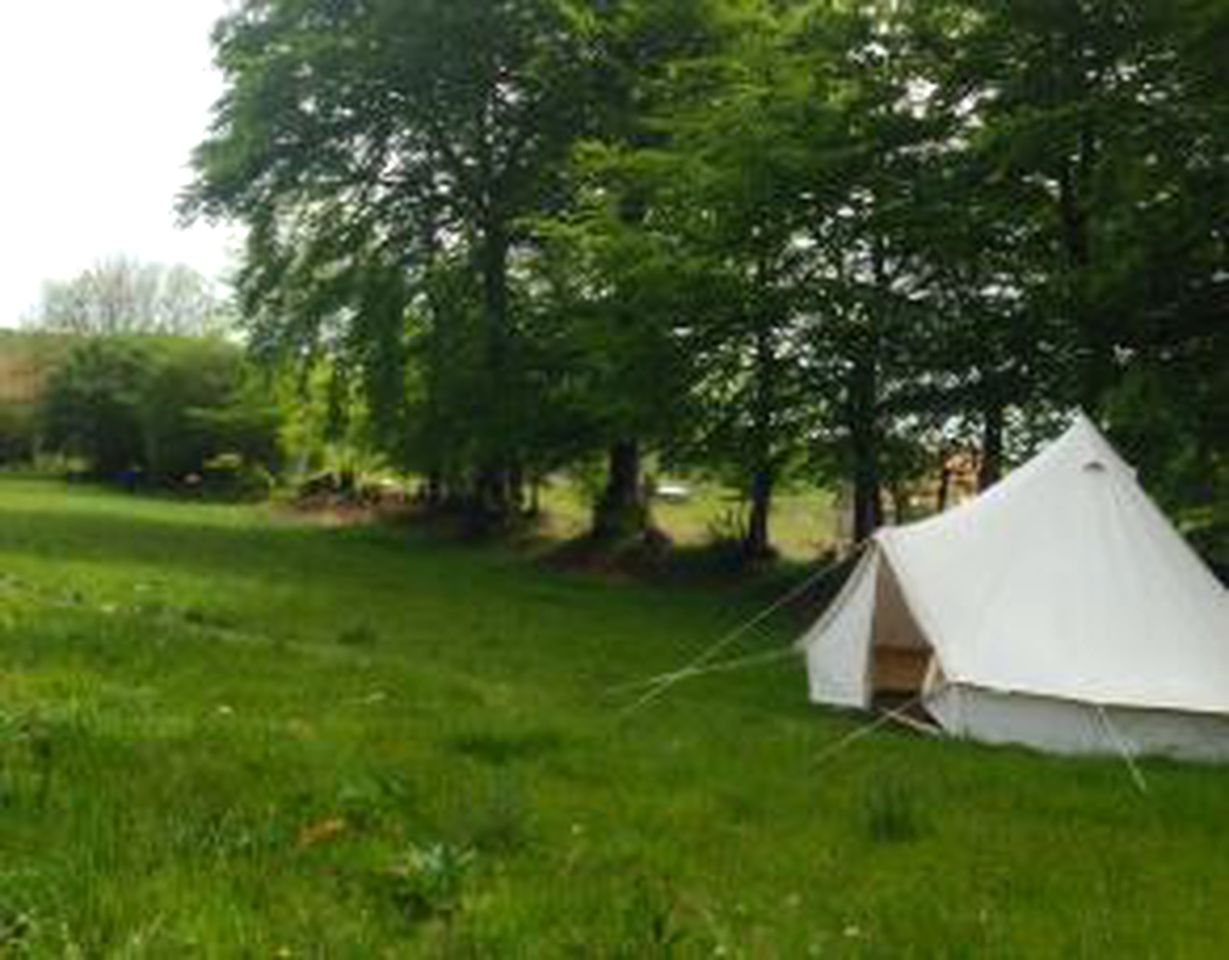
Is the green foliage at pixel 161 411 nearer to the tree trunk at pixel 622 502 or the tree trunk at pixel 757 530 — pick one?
the tree trunk at pixel 622 502

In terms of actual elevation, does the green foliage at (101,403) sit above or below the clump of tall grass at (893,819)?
above

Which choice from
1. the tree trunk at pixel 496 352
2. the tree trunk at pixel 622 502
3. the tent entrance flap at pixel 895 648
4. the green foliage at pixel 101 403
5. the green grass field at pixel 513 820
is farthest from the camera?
the green foliage at pixel 101 403

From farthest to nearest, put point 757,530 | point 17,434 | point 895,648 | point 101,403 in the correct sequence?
point 17,434 → point 101,403 → point 757,530 → point 895,648

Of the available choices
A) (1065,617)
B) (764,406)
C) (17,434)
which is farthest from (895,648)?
(17,434)

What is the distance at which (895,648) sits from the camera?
62.3 feet

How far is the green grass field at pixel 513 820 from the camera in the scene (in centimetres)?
702

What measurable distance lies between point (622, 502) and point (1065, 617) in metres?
23.3

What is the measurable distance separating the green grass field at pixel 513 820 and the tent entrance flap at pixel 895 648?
106 centimetres

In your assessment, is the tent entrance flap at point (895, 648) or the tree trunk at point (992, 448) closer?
the tent entrance flap at point (895, 648)

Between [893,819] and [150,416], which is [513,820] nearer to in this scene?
[893,819]

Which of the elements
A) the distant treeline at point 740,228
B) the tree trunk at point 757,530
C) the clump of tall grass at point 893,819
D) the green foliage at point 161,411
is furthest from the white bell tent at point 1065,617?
the green foliage at point 161,411

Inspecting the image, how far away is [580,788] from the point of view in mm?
10656

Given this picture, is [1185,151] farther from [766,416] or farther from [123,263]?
[123,263]

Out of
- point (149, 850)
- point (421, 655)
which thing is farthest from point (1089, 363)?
point (149, 850)
